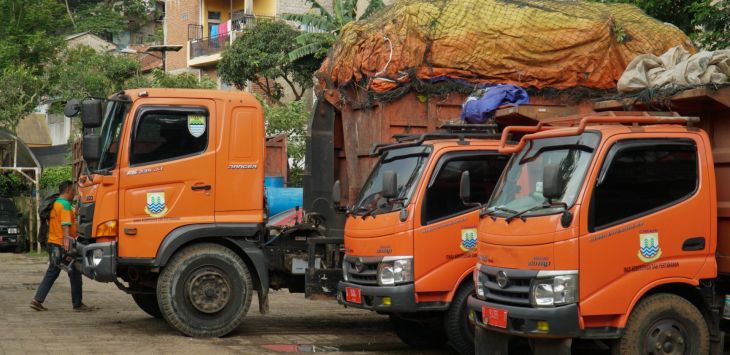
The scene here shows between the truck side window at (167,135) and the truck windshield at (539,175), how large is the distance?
4066 mm

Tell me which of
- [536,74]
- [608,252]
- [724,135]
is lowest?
[608,252]

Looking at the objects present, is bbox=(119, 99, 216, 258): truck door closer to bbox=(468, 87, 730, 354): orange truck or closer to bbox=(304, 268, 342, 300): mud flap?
bbox=(304, 268, 342, 300): mud flap

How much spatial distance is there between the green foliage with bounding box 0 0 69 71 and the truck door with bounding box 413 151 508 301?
28543mm

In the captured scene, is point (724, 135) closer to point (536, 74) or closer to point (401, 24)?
point (536, 74)

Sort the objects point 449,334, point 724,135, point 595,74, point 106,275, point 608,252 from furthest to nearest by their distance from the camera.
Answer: point 595,74, point 106,275, point 449,334, point 724,135, point 608,252

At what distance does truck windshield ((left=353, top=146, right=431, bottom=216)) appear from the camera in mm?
10141

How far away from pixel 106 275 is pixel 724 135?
6.55 m

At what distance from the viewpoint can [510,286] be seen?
8195 millimetres

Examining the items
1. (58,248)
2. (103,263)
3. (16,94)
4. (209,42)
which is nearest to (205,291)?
(103,263)

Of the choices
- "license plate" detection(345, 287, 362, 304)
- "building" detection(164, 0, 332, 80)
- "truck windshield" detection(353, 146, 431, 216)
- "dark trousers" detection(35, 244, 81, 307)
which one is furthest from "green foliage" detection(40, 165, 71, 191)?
"license plate" detection(345, 287, 362, 304)

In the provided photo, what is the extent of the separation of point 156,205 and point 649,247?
5.66 meters

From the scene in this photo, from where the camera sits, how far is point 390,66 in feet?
37.8

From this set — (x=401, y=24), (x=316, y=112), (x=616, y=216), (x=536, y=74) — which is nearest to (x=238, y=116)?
(x=316, y=112)

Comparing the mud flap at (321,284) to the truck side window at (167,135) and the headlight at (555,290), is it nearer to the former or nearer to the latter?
the truck side window at (167,135)
